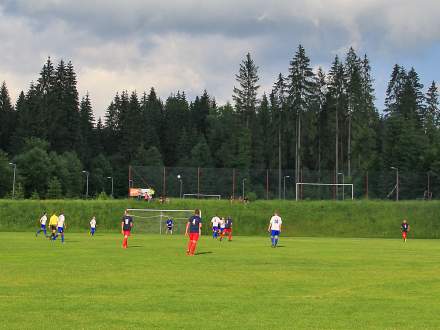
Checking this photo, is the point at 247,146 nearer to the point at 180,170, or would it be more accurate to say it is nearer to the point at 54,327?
the point at 180,170

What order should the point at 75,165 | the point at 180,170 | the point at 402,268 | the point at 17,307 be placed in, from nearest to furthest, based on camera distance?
the point at 17,307 < the point at 402,268 < the point at 180,170 < the point at 75,165

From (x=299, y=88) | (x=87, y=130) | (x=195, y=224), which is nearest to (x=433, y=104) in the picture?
(x=299, y=88)

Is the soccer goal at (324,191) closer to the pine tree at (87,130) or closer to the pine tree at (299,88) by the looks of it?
the pine tree at (299,88)

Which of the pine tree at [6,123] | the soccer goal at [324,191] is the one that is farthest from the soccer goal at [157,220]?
the pine tree at [6,123]

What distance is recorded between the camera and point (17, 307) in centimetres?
1361

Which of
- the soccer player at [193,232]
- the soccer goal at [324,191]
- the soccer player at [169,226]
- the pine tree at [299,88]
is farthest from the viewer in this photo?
the pine tree at [299,88]

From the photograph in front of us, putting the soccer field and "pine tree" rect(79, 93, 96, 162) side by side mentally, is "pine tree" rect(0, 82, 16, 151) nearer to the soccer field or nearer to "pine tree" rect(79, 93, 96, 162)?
"pine tree" rect(79, 93, 96, 162)

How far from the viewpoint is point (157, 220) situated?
70562 mm

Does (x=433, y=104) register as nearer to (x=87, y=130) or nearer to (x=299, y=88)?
(x=299, y=88)

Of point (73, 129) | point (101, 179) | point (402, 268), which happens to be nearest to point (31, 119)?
point (73, 129)

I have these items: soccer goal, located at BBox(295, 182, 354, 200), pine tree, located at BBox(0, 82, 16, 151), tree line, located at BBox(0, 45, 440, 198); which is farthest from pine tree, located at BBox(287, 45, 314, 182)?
pine tree, located at BBox(0, 82, 16, 151)

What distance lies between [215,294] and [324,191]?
66.9 meters

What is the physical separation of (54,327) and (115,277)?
7599 millimetres

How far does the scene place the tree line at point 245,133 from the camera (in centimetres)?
11781
